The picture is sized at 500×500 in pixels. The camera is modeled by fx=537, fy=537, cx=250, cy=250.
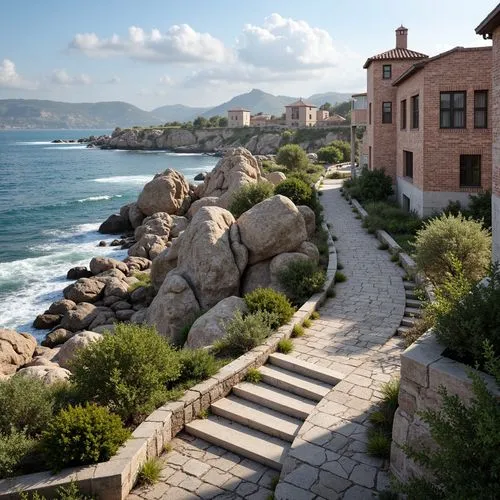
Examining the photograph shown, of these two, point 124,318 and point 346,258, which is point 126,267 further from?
point 346,258

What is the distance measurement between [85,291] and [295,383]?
1665 cm

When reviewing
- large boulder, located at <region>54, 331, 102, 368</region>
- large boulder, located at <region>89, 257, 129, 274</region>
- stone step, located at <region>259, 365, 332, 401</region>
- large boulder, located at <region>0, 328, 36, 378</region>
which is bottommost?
large boulder, located at <region>0, 328, 36, 378</region>

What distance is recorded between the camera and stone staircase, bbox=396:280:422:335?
41.2ft

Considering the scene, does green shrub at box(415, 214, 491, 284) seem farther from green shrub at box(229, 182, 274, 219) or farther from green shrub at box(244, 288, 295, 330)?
green shrub at box(229, 182, 274, 219)

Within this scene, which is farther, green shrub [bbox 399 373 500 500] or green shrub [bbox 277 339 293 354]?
green shrub [bbox 277 339 293 354]

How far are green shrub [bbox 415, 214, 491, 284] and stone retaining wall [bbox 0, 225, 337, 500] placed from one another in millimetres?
4765

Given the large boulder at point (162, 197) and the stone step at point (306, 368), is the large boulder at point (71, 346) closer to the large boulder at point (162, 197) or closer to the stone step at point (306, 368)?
the stone step at point (306, 368)

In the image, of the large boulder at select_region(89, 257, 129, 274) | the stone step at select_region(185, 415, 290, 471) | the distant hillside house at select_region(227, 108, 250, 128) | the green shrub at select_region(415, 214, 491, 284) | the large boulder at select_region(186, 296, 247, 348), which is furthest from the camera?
the distant hillside house at select_region(227, 108, 250, 128)

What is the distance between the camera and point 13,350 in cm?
1808

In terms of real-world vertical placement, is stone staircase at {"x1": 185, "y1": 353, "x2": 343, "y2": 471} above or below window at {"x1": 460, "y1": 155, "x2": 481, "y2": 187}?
below

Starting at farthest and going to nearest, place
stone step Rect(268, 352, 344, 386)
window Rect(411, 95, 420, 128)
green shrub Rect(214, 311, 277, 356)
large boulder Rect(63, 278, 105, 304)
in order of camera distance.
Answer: window Rect(411, 95, 420, 128)
large boulder Rect(63, 278, 105, 304)
green shrub Rect(214, 311, 277, 356)
stone step Rect(268, 352, 344, 386)

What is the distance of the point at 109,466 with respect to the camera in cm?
721

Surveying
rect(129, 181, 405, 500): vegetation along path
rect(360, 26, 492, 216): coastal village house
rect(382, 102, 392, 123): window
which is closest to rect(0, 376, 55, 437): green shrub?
rect(129, 181, 405, 500): vegetation along path

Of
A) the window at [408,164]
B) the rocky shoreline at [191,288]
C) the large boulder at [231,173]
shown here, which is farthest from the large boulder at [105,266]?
the window at [408,164]
